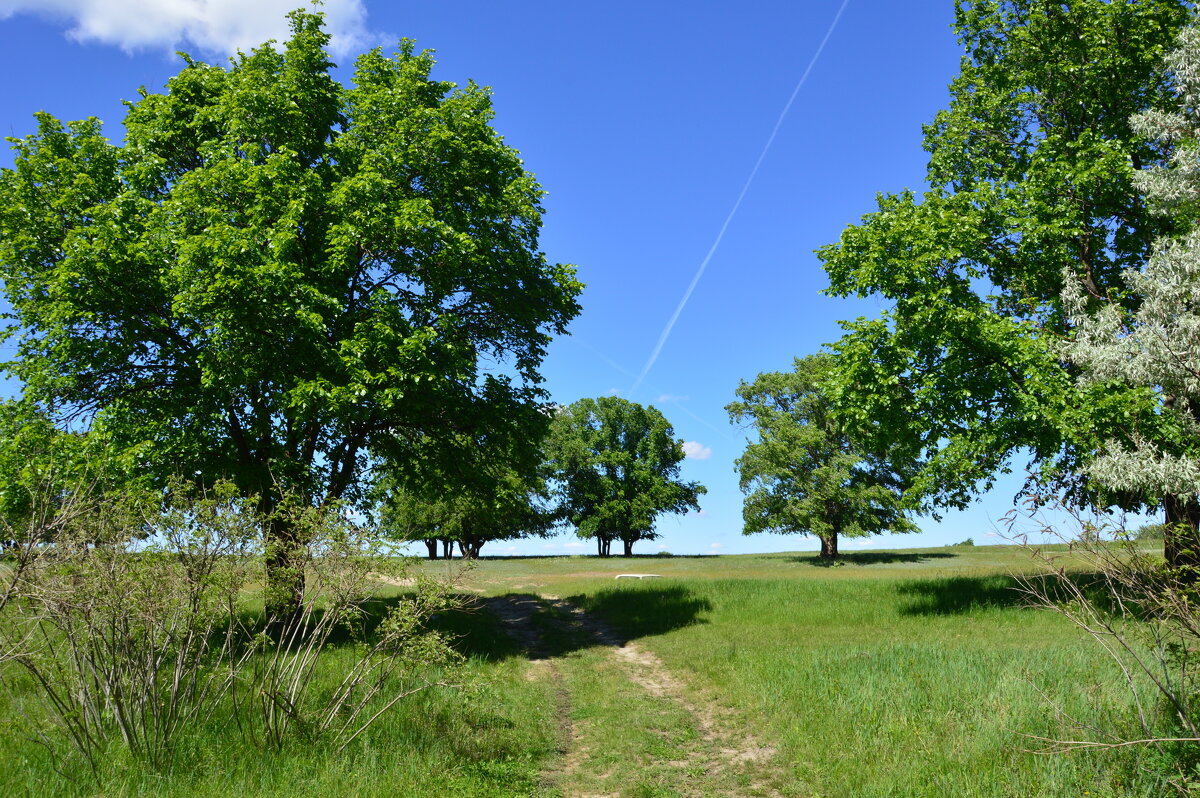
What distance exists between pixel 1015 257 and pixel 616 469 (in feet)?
167

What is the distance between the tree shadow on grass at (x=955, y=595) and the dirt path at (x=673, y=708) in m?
11.1

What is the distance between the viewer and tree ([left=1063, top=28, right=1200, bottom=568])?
15688 mm

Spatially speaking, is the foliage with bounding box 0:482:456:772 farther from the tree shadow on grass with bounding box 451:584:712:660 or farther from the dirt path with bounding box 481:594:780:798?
the tree shadow on grass with bounding box 451:584:712:660

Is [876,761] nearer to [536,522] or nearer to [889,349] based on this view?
[889,349]

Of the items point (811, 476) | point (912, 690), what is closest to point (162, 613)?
point (912, 690)

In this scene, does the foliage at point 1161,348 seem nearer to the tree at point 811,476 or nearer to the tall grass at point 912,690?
the tall grass at point 912,690

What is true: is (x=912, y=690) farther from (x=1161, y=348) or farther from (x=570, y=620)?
(x=570, y=620)

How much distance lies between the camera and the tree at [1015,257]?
20984mm

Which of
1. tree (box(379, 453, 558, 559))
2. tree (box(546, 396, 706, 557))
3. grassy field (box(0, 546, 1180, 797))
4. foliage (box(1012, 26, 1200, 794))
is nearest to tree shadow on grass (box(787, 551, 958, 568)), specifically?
tree (box(546, 396, 706, 557))

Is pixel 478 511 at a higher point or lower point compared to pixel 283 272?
lower

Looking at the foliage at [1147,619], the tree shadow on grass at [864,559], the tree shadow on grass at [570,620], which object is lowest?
the tree shadow on grass at [864,559]

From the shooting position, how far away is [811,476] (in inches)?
1889

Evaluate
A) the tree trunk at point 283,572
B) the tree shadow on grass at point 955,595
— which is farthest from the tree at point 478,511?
the tree shadow on grass at point 955,595

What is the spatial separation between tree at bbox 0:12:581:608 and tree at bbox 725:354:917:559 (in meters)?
31.0
